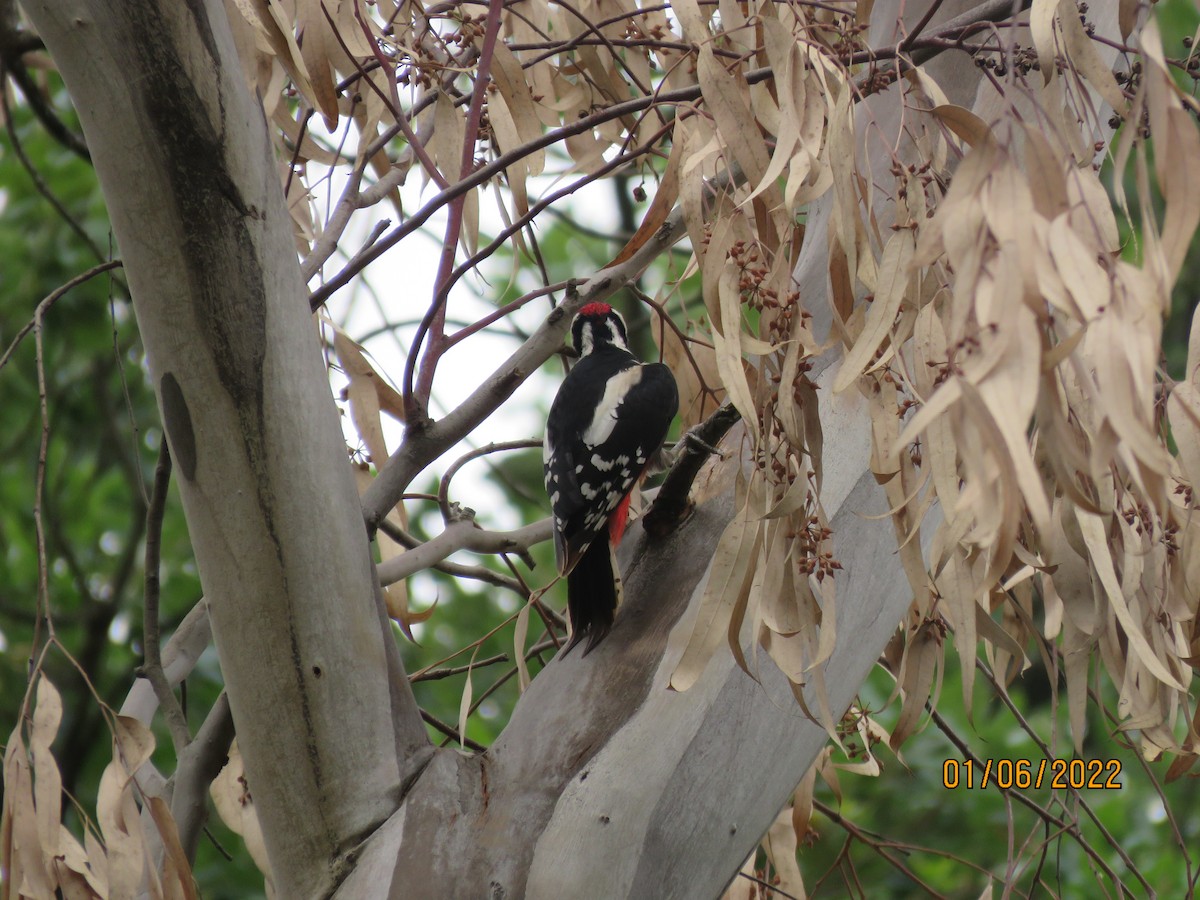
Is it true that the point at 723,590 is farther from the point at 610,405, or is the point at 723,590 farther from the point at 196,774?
the point at 610,405

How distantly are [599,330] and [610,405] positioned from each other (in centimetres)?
72

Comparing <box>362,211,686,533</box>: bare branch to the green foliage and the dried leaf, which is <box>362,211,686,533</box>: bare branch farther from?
the green foliage

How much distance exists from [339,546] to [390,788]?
0.31 m

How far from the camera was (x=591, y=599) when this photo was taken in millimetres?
1812

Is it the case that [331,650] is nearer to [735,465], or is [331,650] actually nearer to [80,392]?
[735,465]

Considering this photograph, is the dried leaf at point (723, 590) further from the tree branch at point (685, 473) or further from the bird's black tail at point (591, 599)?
the bird's black tail at point (591, 599)

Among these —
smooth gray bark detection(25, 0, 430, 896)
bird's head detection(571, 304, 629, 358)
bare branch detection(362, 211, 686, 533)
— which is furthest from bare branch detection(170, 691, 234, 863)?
bird's head detection(571, 304, 629, 358)

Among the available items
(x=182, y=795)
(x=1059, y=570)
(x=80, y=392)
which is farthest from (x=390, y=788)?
(x=80, y=392)

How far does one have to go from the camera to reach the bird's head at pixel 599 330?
10.1ft

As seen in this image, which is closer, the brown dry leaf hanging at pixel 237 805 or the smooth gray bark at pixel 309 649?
the smooth gray bark at pixel 309 649

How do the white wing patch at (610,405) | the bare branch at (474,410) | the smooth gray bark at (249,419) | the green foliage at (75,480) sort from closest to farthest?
the smooth gray bark at (249,419)
the bare branch at (474,410)
the white wing patch at (610,405)
the green foliage at (75,480)

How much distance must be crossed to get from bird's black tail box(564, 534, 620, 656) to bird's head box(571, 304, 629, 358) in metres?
1.16

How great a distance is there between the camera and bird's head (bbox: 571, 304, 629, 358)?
10.1ft
